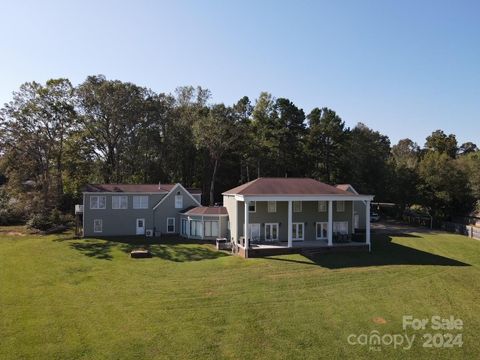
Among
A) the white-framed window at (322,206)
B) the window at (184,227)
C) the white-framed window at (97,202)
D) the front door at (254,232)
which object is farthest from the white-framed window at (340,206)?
the white-framed window at (97,202)

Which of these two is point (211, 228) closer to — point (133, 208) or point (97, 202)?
point (133, 208)

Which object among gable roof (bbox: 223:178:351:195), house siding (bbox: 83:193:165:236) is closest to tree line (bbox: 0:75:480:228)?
house siding (bbox: 83:193:165:236)

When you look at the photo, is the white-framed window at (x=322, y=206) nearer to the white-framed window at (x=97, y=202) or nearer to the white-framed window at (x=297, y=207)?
the white-framed window at (x=297, y=207)

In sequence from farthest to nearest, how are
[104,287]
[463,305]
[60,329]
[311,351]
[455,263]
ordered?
1. [455,263]
2. [104,287]
3. [463,305]
4. [60,329]
5. [311,351]

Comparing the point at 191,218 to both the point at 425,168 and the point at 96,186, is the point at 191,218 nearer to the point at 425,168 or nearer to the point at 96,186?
the point at 96,186

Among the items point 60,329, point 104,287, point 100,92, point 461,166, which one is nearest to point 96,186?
point 100,92

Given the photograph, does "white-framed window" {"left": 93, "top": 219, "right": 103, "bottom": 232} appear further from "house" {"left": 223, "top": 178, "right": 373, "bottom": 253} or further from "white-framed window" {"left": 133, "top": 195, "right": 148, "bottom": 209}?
"house" {"left": 223, "top": 178, "right": 373, "bottom": 253}
